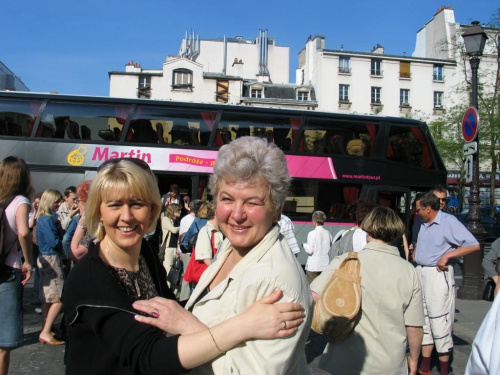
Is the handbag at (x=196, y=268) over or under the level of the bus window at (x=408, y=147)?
under

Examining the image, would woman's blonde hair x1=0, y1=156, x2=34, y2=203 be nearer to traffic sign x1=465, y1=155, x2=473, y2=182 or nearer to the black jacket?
the black jacket

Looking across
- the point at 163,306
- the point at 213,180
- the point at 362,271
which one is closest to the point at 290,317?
the point at 163,306

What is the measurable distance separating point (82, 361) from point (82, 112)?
12016mm

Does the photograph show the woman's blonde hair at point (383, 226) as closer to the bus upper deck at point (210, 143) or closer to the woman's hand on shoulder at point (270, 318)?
the woman's hand on shoulder at point (270, 318)

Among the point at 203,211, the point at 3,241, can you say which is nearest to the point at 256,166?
the point at 3,241

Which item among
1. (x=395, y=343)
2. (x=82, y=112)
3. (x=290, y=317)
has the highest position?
(x=82, y=112)

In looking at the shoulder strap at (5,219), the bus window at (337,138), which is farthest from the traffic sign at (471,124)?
the shoulder strap at (5,219)

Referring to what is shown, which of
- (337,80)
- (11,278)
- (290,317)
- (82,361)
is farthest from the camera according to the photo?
(337,80)

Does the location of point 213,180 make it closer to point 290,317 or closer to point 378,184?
point 290,317

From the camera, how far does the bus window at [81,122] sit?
41.8 ft

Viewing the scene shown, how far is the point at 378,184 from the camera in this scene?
13.7 m

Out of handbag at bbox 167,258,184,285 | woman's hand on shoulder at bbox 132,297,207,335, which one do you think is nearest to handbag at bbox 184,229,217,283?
handbag at bbox 167,258,184,285

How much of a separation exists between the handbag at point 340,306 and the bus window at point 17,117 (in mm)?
11429

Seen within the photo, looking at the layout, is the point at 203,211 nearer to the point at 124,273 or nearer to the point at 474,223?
the point at 124,273
